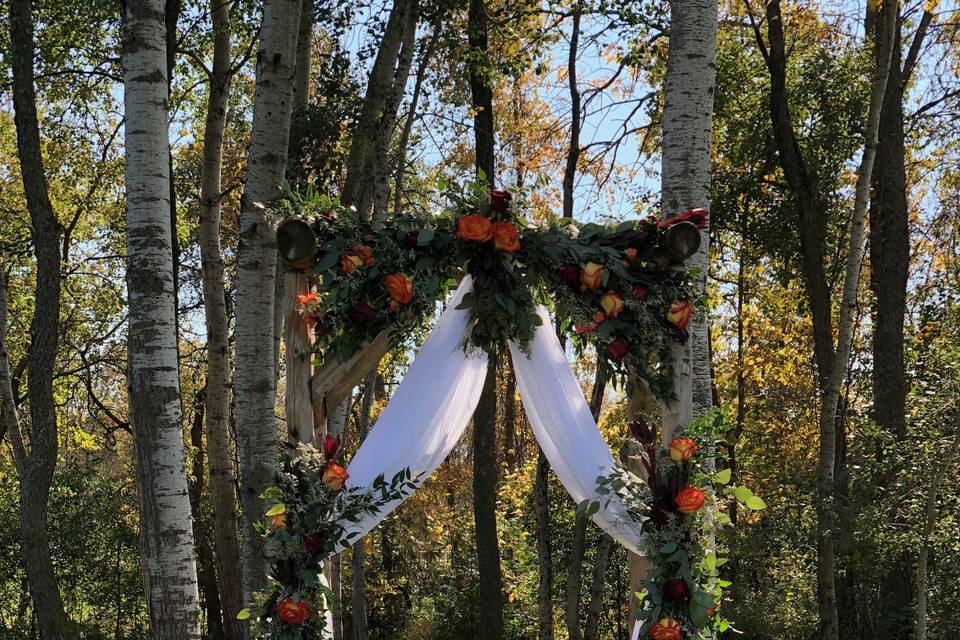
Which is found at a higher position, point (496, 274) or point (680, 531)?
point (496, 274)

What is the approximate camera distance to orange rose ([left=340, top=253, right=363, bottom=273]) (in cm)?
376

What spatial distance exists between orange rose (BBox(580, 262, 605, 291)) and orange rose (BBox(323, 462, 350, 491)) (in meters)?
1.29

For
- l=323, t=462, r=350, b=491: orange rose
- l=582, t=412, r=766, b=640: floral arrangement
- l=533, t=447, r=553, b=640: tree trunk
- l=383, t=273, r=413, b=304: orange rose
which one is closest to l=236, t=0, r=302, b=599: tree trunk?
l=323, t=462, r=350, b=491: orange rose

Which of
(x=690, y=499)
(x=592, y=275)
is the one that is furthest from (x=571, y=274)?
(x=690, y=499)

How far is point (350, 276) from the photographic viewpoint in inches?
150

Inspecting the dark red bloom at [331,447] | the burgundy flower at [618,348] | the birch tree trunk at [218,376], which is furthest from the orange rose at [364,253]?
the birch tree trunk at [218,376]

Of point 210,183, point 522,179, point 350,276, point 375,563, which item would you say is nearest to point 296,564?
point 350,276

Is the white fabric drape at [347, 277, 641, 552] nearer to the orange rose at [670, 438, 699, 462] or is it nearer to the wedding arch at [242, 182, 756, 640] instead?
the wedding arch at [242, 182, 756, 640]

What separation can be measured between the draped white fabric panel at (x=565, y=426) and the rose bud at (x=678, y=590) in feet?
0.95

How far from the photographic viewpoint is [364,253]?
12.5 feet

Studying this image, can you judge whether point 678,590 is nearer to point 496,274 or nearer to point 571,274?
point 571,274

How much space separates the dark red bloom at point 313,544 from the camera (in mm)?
3711

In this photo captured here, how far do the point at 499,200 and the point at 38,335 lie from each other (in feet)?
14.0

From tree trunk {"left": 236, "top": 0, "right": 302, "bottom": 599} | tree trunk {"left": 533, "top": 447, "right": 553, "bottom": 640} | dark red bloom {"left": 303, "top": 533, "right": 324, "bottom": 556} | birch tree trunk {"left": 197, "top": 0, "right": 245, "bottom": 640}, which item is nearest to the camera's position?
dark red bloom {"left": 303, "top": 533, "right": 324, "bottom": 556}
